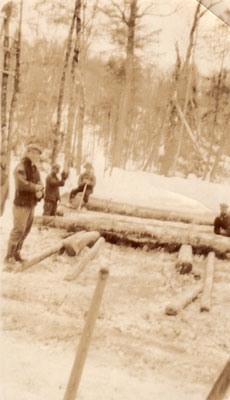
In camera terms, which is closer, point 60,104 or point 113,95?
point 60,104

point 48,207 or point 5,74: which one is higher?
point 5,74

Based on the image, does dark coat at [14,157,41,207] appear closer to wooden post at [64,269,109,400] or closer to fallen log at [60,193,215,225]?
fallen log at [60,193,215,225]

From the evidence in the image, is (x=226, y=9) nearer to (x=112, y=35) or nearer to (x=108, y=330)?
(x=112, y=35)

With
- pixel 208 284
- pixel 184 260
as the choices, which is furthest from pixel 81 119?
pixel 208 284

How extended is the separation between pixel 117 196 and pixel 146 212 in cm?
13

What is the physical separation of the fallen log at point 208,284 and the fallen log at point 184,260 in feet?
0.23

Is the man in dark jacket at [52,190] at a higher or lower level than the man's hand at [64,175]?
lower

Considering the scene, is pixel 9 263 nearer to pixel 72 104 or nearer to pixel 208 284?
pixel 72 104

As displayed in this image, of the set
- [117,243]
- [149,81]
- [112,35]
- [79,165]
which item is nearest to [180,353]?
[117,243]

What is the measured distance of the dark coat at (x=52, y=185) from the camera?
4.36 ft

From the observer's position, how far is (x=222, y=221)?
1457mm

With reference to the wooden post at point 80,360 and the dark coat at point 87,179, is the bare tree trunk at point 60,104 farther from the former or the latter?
the wooden post at point 80,360

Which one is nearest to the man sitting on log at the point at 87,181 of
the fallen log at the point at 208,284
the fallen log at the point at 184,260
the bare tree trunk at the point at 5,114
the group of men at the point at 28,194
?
the group of men at the point at 28,194

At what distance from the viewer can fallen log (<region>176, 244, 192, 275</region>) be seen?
1389 millimetres
